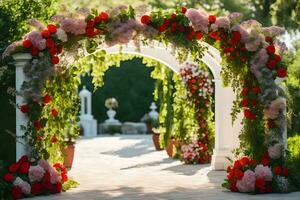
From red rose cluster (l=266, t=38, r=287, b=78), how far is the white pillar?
3.75 metres

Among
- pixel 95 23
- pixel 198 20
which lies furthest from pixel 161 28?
pixel 95 23

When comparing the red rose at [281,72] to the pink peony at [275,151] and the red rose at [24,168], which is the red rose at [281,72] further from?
the red rose at [24,168]

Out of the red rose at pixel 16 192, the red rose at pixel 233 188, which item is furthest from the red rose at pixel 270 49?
the red rose at pixel 16 192

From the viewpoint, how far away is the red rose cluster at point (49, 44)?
9242 millimetres

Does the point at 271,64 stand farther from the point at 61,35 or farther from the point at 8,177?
the point at 8,177

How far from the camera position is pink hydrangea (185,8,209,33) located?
939 centimetres

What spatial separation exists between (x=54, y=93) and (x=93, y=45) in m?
1.05

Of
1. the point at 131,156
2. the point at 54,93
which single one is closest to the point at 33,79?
the point at 54,93

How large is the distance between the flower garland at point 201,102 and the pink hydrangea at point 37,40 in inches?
225

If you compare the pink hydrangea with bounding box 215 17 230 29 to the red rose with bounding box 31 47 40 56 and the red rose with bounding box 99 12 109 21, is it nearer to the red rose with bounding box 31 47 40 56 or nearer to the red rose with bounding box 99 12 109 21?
the red rose with bounding box 99 12 109 21

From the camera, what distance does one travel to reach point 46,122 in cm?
957

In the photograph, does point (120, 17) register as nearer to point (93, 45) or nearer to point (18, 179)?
point (93, 45)

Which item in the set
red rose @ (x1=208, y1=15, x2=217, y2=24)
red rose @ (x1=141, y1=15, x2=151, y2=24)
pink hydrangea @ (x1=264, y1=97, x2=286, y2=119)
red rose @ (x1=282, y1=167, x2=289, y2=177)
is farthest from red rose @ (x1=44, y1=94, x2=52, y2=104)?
red rose @ (x1=282, y1=167, x2=289, y2=177)

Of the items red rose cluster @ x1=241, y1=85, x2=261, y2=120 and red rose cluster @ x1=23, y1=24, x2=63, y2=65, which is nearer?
red rose cluster @ x1=23, y1=24, x2=63, y2=65
